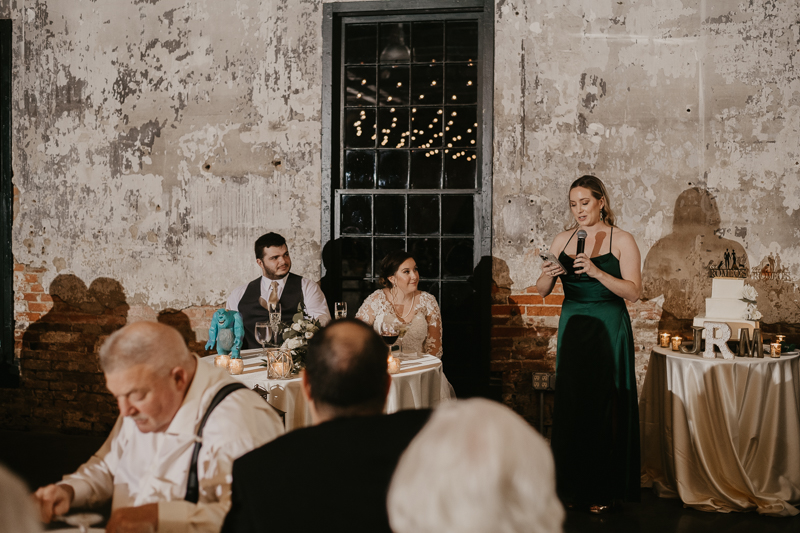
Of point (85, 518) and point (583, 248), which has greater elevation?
point (583, 248)

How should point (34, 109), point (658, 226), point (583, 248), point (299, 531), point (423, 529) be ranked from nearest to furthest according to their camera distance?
point (423, 529), point (299, 531), point (583, 248), point (658, 226), point (34, 109)

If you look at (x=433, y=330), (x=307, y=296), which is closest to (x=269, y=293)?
(x=307, y=296)

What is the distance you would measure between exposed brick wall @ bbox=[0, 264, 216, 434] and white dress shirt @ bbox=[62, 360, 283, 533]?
3.52 m

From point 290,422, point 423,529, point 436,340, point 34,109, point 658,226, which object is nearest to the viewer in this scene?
point 423,529

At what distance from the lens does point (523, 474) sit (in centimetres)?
81

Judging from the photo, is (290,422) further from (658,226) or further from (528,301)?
(658,226)

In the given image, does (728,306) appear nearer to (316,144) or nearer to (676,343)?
(676,343)

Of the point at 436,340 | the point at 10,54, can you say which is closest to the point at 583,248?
the point at 436,340

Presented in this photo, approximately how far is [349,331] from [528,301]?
3.49 metres

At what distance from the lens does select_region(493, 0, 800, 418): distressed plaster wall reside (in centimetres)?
457

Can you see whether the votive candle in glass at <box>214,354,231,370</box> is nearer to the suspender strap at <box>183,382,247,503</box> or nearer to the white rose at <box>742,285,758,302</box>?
the suspender strap at <box>183,382,247,503</box>

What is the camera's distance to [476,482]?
2.61ft

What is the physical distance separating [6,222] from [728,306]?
601cm

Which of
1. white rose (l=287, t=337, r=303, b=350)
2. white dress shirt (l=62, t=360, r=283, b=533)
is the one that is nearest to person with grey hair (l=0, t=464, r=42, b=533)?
white dress shirt (l=62, t=360, r=283, b=533)
